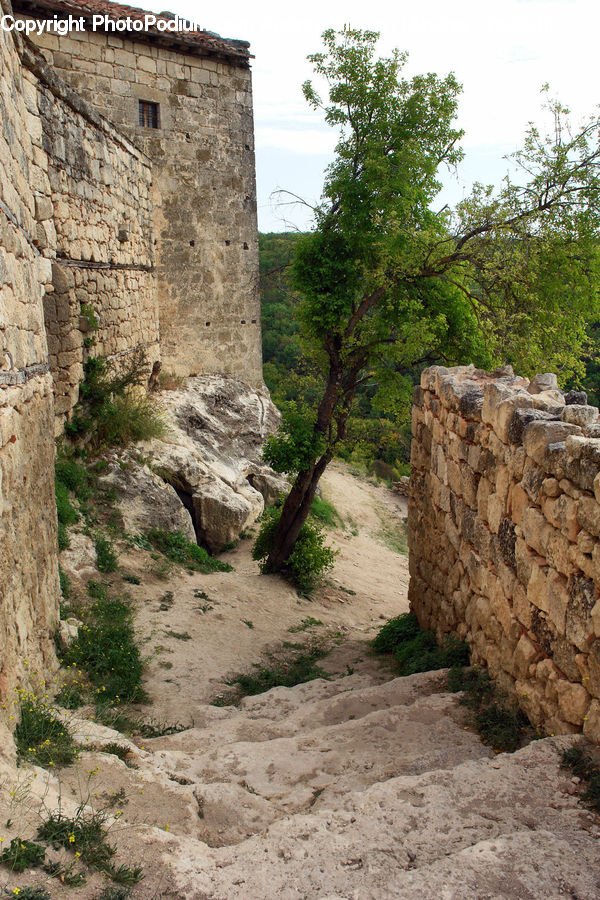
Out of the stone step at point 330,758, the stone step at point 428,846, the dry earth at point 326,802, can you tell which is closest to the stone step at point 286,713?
the dry earth at point 326,802

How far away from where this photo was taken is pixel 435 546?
6.33 meters

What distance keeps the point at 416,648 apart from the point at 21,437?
401 cm

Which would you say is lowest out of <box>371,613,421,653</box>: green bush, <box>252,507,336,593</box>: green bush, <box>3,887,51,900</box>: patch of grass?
<box>252,507,336,593</box>: green bush

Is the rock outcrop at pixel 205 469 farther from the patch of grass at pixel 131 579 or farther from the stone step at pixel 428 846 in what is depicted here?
the stone step at pixel 428 846

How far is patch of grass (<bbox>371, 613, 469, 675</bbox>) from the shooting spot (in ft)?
16.9

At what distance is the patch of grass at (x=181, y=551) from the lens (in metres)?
9.09

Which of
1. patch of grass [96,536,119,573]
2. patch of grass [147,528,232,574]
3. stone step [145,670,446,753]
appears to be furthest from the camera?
patch of grass [147,528,232,574]

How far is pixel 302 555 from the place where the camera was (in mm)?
10695

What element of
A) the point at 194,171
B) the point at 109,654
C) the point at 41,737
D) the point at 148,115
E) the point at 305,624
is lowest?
the point at 305,624

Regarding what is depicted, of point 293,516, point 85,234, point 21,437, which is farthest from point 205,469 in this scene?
point 21,437

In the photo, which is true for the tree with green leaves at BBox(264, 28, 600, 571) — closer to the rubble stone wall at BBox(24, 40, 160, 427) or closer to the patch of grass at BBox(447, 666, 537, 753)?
the rubble stone wall at BBox(24, 40, 160, 427)

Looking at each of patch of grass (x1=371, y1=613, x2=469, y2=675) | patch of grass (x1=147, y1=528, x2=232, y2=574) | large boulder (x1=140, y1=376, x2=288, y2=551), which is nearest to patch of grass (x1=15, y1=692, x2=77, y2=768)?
patch of grass (x1=371, y1=613, x2=469, y2=675)

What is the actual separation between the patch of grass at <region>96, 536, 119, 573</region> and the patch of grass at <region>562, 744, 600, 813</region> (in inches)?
226

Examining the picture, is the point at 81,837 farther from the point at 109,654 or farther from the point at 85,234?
the point at 85,234
